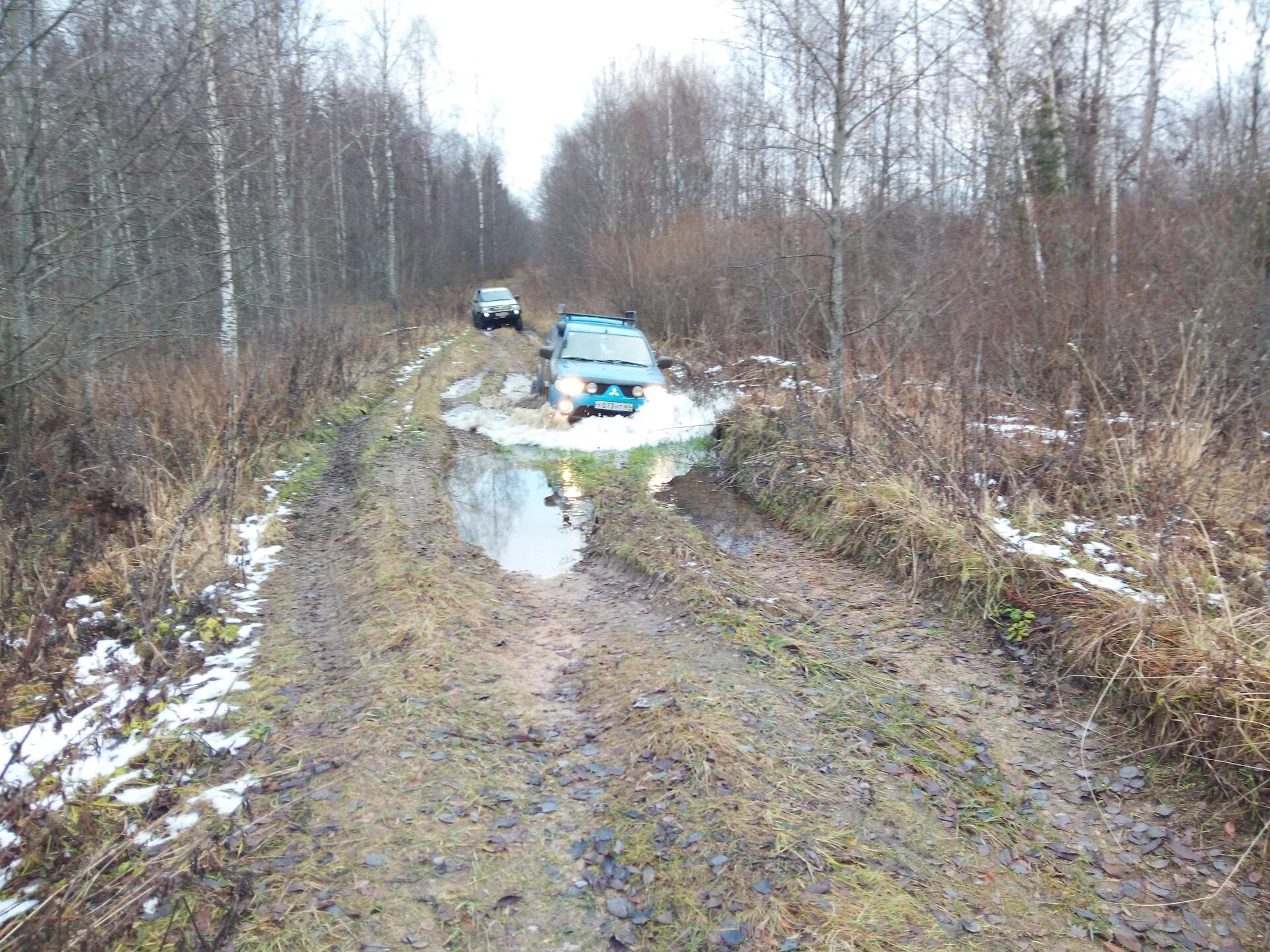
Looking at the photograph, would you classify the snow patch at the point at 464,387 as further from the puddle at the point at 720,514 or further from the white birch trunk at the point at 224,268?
the puddle at the point at 720,514

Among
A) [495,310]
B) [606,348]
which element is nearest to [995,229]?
[606,348]

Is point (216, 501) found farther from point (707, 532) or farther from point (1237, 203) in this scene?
point (1237, 203)

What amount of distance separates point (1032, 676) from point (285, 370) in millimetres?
11698

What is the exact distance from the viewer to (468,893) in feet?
11.6

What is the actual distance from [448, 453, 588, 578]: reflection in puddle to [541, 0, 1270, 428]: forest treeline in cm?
383

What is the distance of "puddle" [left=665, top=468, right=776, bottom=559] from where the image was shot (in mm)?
8539

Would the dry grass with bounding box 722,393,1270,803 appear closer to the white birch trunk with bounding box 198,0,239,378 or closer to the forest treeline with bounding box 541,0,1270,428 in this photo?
the forest treeline with bounding box 541,0,1270,428

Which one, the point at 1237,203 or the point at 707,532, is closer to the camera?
the point at 707,532

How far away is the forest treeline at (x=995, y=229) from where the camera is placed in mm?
9477

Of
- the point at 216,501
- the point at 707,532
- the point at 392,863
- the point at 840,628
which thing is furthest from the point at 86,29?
the point at 840,628

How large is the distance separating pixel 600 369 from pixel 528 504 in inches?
141

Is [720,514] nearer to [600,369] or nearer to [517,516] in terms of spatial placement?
[517,516]

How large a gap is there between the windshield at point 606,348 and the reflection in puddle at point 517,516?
7.77 feet

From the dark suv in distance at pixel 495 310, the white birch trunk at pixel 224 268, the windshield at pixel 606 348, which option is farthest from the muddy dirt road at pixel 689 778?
the dark suv in distance at pixel 495 310
